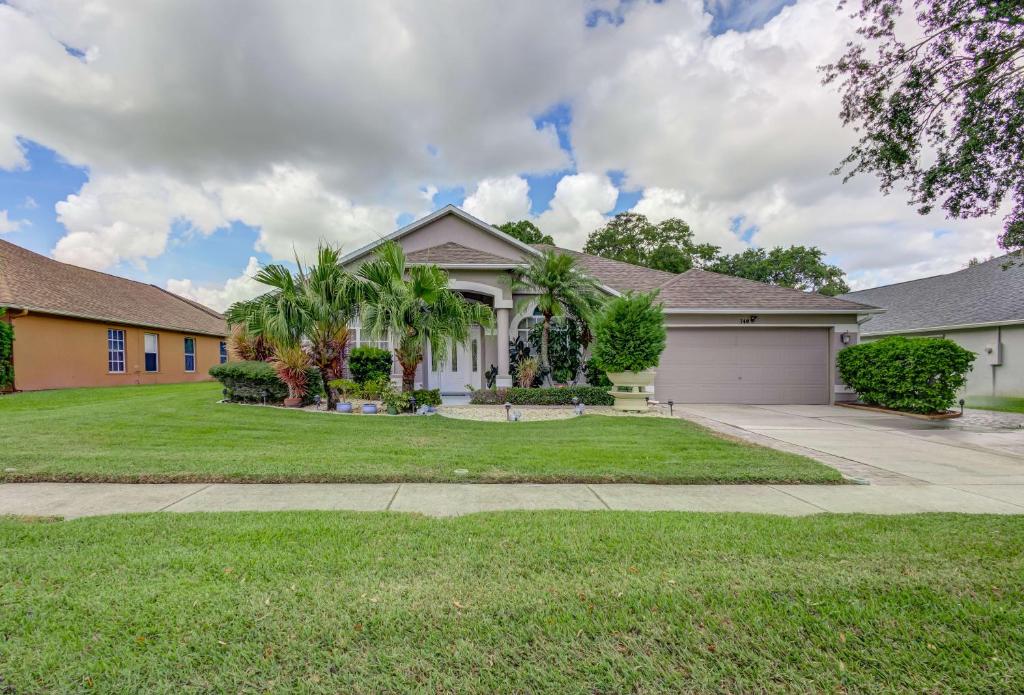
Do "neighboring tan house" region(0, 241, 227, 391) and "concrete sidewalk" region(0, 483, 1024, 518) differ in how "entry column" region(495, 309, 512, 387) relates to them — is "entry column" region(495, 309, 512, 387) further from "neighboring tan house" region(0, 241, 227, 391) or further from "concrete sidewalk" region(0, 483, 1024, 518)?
"neighboring tan house" region(0, 241, 227, 391)

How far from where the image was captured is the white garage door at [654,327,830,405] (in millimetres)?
13758

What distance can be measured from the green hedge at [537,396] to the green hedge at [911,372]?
7086mm

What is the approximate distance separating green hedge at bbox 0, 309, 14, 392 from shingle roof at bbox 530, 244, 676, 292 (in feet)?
57.6

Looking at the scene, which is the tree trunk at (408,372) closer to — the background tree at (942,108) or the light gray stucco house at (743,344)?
the light gray stucco house at (743,344)

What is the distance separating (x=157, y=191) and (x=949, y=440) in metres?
21.7

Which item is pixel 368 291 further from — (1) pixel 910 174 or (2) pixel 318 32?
(1) pixel 910 174

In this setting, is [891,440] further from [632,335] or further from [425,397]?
[425,397]

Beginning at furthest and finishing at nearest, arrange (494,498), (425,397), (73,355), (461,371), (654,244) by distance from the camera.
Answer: (654,244), (73,355), (461,371), (425,397), (494,498)

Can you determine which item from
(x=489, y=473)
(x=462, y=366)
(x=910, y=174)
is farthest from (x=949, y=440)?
(x=462, y=366)

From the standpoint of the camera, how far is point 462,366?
14.4m

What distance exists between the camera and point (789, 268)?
38.1 metres

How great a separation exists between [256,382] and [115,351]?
11.8 meters

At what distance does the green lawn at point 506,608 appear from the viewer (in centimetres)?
203

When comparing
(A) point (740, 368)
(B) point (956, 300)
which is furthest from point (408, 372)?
(B) point (956, 300)
